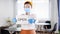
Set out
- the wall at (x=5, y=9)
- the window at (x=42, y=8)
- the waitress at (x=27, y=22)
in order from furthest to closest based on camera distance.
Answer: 1. the window at (x=42, y=8)
2. the wall at (x=5, y=9)
3. the waitress at (x=27, y=22)

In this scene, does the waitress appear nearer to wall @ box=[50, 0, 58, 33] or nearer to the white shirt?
the white shirt

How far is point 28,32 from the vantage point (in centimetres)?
110

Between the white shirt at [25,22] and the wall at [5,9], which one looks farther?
the wall at [5,9]

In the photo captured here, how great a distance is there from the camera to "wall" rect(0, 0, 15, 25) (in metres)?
3.75

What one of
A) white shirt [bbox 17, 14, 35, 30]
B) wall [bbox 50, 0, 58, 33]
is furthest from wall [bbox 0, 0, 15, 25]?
white shirt [bbox 17, 14, 35, 30]

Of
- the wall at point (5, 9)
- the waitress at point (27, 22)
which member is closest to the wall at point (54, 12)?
the wall at point (5, 9)

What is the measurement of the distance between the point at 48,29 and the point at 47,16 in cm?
78

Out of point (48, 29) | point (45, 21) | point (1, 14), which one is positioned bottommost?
point (48, 29)

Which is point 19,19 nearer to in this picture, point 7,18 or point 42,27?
point 7,18

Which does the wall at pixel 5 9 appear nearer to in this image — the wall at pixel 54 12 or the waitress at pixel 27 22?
the wall at pixel 54 12

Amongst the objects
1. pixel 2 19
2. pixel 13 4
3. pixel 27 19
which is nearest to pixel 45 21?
pixel 13 4

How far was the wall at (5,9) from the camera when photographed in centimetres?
375

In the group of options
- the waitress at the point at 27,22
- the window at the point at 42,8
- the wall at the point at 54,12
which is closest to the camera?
the waitress at the point at 27,22

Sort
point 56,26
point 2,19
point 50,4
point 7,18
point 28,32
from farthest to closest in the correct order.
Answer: point 50,4
point 56,26
point 7,18
point 2,19
point 28,32
